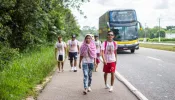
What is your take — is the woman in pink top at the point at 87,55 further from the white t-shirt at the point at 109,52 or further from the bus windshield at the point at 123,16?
the bus windshield at the point at 123,16

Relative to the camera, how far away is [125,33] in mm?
24719

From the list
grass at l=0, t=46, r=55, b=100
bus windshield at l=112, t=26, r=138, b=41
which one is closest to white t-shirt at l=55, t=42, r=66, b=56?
grass at l=0, t=46, r=55, b=100

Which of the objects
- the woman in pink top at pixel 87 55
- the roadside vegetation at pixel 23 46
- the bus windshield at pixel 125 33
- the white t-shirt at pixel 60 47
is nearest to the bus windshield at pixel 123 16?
the bus windshield at pixel 125 33

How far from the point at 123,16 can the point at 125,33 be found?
1.52 m

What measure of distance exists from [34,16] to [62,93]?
907 cm

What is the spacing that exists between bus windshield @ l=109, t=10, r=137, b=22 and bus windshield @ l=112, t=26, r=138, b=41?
71 centimetres

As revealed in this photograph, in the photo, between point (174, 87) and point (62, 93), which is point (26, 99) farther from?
point (174, 87)

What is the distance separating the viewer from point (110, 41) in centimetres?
803

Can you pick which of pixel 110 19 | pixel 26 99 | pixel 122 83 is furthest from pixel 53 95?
pixel 110 19

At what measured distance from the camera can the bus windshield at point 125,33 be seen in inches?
969

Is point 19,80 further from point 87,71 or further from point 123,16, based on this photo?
point 123,16

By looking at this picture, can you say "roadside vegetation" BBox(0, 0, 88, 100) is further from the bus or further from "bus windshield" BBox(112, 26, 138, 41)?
"bus windshield" BBox(112, 26, 138, 41)

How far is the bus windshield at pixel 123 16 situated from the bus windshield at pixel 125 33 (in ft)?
2.33

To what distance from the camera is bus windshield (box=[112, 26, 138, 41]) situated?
24.6 meters
